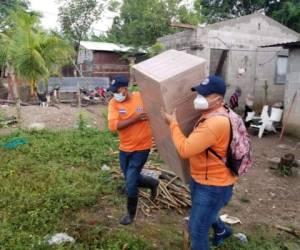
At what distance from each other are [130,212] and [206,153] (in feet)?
5.75

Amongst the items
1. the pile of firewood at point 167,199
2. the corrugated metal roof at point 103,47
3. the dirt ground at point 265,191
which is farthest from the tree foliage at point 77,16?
the pile of firewood at point 167,199

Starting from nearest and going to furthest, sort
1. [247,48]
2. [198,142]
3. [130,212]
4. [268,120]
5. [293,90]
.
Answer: [198,142] < [130,212] < [293,90] < [268,120] < [247,48]

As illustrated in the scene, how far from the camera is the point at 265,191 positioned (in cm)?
600

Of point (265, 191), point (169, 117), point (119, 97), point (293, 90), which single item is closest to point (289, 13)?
point (293, 90)

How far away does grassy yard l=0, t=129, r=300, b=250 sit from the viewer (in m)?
3.79

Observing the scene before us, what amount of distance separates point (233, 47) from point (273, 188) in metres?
8.80

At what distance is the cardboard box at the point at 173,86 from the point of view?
2835 mm

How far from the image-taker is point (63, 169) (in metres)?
6.21

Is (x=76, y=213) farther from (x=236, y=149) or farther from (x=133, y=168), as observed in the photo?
(x=236, y=149)

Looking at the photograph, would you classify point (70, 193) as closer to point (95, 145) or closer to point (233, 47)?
point (95, 145)

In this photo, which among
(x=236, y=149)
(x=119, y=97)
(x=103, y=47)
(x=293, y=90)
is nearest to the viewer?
(x=236, y=149)

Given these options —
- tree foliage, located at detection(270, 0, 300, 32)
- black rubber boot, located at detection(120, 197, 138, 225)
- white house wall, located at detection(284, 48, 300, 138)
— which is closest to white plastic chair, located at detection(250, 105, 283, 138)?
white house wall, located at detection(284, 48, 300, 138)

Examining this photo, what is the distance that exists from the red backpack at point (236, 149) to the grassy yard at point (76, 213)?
139 centimetres

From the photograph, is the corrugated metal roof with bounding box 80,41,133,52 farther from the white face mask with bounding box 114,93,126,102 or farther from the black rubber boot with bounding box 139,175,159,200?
the white face mask with bounding box 114,93,126,102
